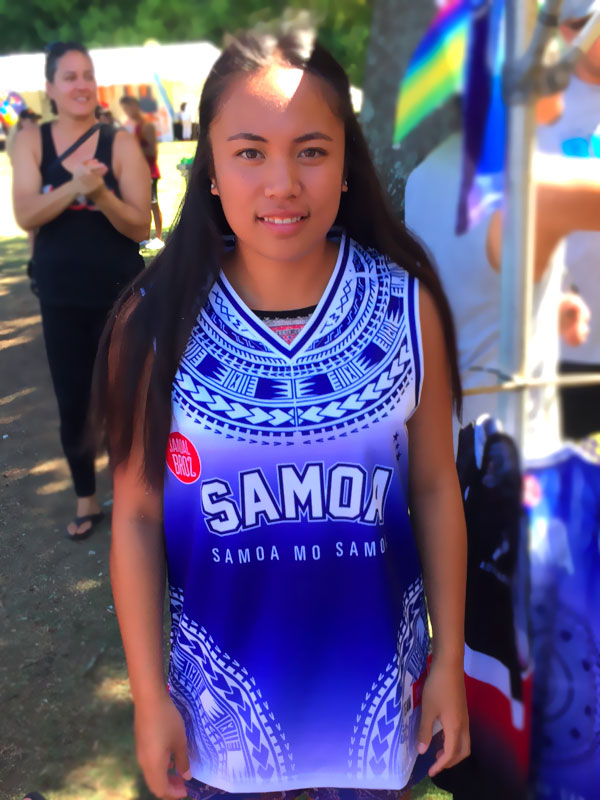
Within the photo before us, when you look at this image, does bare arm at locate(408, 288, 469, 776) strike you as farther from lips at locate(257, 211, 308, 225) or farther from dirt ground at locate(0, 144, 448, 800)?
dirt ground at locate(0, 144, 448, 800)

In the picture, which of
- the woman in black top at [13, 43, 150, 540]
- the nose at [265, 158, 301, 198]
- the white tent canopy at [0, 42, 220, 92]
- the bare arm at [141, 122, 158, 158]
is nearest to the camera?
the nose at [265, 158, 301, 198]

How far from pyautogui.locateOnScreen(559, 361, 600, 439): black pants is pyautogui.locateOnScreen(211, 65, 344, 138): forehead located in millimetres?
786

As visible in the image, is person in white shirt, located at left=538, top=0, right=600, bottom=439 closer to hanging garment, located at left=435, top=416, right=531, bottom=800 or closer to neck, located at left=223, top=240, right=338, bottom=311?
hanging garment, located at left=435, top=416, right=531, bottom=800

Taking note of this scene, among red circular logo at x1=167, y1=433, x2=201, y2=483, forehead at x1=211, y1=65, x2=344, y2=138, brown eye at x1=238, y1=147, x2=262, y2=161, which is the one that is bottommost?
red circular logo at x1=167, y1=433, x2=201, y2=483

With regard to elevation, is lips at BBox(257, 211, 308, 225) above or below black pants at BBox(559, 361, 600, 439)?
above

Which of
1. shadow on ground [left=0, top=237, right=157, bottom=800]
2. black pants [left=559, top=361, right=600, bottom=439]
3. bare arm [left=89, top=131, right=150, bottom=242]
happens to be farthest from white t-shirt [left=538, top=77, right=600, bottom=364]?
shadow on ground [left=0, top=237, right=157, bottom=800]

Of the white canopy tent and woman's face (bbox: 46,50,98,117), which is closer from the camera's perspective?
the white canopy tent

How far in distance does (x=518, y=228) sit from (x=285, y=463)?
0.71 metres

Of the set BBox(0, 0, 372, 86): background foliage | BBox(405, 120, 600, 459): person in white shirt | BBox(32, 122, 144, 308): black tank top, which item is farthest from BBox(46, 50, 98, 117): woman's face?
BBox(405, 120, 600, 459): person in white shirt

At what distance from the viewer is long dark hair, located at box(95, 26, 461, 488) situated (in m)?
1.06

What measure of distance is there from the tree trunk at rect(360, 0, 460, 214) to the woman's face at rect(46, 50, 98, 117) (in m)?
0.89

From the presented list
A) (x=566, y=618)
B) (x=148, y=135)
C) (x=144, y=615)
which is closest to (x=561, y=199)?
(x=566, y=618)

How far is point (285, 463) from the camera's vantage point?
1.08 meters

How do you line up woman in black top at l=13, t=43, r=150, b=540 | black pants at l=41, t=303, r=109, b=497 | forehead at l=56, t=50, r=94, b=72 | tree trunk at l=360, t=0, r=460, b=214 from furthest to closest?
black pants at l=41, t=303, r=109, b=497
woman in black top at l=13, t=43, r=150, b=540
forehead at l=56, t=50, r=94, b=72
tree trunk at l=360, t=0, r=460, b=214
